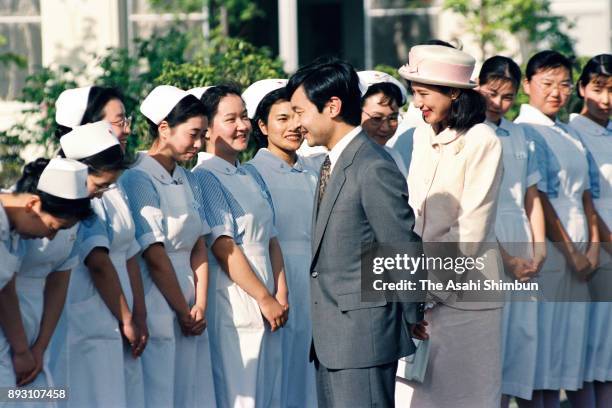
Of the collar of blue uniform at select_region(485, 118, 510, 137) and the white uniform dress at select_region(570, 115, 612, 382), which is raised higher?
the collar of blue uniform at select_region(485, 118, 510, 137)

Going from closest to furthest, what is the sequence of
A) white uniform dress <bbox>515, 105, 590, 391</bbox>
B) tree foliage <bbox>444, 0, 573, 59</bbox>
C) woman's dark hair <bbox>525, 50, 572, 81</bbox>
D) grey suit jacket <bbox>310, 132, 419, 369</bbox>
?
grey suit jacket <bbox>310, 132, 419, 369</bbox> < white uniform dress <bbox>515, 105, 590, 391</bbox> < woman's dark hair <bbox>525, 50, 572, 81</bbox> < tree foliage <bbox>444, 0, 573, 59</bbox>

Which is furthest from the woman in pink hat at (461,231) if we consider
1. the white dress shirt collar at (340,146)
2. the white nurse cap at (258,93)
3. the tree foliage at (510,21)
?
the tree foliage at (510,21)

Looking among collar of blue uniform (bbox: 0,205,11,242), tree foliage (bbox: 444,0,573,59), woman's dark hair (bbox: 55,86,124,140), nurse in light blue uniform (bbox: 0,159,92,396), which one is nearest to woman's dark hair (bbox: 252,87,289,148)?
woman's dark hair (bbox: 55,86,124,140)

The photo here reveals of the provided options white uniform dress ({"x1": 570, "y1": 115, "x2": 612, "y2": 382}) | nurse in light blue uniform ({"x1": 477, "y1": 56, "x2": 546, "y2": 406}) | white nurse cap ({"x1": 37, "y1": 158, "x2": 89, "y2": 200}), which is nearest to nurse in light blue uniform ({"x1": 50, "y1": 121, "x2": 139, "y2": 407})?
white nurse cap ({"x1": 37, "y1": 158, "x2": 89, "y2": 200})

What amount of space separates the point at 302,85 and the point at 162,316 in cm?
137

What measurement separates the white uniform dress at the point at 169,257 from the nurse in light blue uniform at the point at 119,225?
0.10 m

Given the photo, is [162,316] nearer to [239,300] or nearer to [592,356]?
[239,300]

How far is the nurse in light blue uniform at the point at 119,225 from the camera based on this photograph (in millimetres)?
5641

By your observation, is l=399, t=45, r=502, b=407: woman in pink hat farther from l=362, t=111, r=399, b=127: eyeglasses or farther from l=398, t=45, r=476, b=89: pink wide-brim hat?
l=362, t=111, r=399, b=127: eyeglasses

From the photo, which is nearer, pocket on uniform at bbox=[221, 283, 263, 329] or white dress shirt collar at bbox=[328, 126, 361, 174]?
white dress shirt collar at bbox=[328, 126, 361, 174]

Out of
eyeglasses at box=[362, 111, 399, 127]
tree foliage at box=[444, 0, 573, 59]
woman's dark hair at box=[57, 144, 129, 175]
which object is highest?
tree foliage at box=[444, 0, 573, 59]

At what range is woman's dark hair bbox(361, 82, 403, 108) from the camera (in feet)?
22.5

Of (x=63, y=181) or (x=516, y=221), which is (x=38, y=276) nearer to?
(x=63, y=181)

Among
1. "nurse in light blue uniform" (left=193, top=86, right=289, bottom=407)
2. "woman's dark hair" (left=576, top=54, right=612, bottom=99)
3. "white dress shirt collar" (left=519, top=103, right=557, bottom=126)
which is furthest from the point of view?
"woman's dark hair" (left=576, top=54, right=612, bottom=99)
